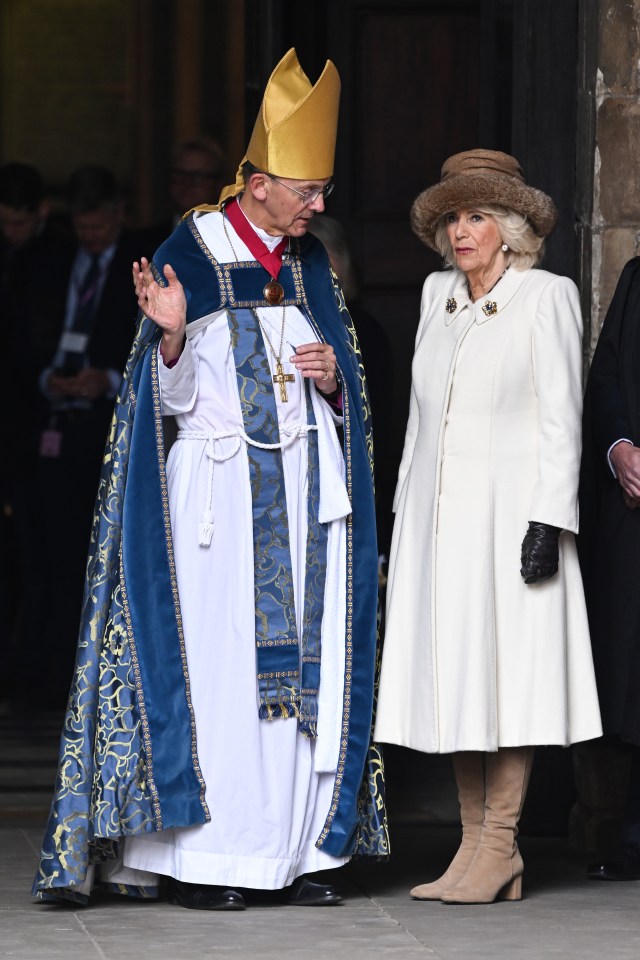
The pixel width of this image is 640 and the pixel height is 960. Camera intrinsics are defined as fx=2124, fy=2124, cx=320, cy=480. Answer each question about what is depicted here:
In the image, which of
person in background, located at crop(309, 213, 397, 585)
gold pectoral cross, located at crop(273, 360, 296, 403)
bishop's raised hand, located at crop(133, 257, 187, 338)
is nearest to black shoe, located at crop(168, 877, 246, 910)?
gold pectoral cross, located at crop(273, 360, 296, 403)

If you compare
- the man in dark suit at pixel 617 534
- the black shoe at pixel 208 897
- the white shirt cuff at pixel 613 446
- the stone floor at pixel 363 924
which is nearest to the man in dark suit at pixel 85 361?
the stone floor at pixel 363 924

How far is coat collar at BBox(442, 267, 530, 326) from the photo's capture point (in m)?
4.94

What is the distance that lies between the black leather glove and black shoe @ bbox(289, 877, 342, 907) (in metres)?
0.87

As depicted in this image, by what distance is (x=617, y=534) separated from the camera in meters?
5.23

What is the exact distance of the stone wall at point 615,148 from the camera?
564cm

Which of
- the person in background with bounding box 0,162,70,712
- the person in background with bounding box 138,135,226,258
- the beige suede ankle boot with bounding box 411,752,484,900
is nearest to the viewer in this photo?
the beige suede ankle boot with bounding box 411,752,484,900

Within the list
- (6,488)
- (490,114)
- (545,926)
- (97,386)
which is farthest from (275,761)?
(6,488)

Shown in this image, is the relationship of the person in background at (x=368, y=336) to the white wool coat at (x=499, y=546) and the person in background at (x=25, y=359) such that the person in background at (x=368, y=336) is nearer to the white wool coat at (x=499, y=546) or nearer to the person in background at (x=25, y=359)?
the white wool coat at (x=499, y=546)

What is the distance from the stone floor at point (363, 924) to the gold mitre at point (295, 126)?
1.69 metres

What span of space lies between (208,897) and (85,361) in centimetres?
311

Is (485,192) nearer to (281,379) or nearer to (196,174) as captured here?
(281,379)

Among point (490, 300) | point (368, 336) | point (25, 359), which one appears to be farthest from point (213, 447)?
point (25, 359)

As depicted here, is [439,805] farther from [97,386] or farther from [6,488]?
[6,488]

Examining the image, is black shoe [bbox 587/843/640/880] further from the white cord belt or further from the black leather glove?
the white cord belt
